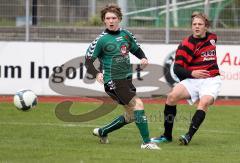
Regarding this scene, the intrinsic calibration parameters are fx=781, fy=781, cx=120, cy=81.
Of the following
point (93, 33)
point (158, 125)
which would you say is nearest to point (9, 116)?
point (158, 125)

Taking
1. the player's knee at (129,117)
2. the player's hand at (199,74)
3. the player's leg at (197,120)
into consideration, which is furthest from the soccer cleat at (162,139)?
the player's hand at (199,74)

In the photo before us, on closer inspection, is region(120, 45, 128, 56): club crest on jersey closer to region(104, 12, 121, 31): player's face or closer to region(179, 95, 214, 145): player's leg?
region(104, 12, 121, 31): player's face

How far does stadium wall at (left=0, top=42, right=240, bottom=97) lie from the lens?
20234mm

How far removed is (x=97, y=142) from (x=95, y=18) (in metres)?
10.5

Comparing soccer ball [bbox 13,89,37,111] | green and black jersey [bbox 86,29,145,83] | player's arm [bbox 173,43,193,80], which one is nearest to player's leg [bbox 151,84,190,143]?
player's arm [bbox 173,43,193,80]

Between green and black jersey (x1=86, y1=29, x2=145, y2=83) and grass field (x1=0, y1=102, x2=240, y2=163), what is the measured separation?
41.8 inches

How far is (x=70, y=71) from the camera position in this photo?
2044cm

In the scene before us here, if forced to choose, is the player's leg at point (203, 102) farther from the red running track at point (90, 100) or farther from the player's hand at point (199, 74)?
the red running track at point (90, 100)

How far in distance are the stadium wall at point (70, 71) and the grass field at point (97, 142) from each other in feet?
9.61

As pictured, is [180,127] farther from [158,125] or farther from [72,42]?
[72,42]

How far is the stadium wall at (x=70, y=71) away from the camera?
20234 mm

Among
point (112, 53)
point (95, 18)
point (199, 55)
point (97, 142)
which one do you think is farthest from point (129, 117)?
point (95, 18)

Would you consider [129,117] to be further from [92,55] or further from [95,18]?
[95,18]

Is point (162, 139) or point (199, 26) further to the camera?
point (162, 139)
